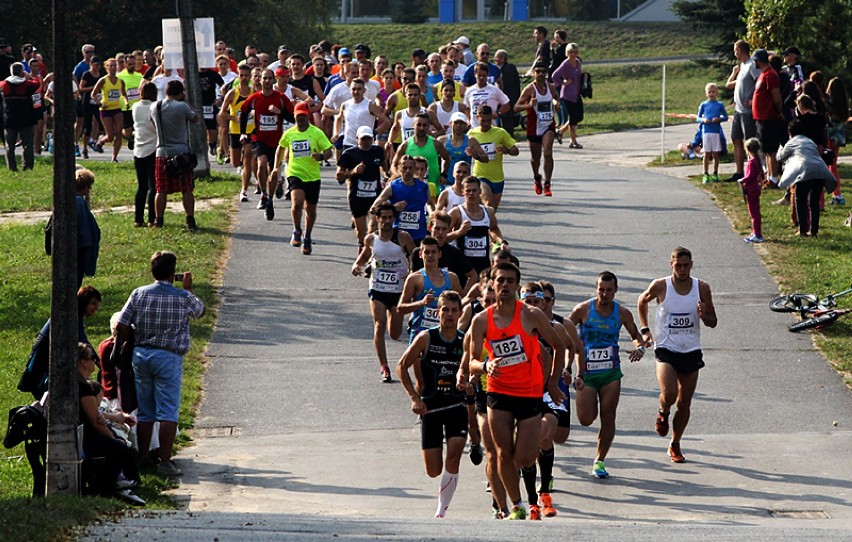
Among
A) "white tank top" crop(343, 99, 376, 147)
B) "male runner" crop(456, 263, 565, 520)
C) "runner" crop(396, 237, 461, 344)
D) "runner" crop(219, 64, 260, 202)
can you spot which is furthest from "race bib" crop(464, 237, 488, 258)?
"runner" crop(219, 64, 260, 202)

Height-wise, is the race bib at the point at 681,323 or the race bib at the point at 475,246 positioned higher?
the race bib at the point at 475,246

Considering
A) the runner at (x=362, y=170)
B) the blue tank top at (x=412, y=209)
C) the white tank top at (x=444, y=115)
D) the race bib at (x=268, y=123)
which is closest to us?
the blue tank top at (x=412, y=209)

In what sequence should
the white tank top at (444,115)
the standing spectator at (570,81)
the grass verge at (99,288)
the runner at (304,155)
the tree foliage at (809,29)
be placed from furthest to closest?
the standing spectator at (570,81) < the tree foliage at (809,29) < the white tank top at (444,115) < the runner at (304,155) < the grass verge at (99,288)

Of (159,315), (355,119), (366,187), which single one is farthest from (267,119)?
(159,315)

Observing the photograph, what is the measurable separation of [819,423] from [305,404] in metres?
4.36

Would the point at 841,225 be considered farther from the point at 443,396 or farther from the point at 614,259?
the point at 443,396

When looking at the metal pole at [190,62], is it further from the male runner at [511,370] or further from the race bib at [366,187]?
the male runner at [511,370]

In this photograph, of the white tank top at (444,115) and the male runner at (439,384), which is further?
the white tank top at (444,115)

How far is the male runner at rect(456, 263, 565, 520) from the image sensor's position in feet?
32.7

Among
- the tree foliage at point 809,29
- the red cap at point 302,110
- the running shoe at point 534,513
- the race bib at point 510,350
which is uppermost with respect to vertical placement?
the tree foliage at point 809,29

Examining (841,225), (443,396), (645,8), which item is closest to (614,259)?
(841,225)

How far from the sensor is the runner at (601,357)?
11.5 metres

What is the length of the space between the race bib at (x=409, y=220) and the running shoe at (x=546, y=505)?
547cm

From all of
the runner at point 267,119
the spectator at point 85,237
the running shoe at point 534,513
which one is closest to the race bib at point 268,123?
the runner at point 267,119
